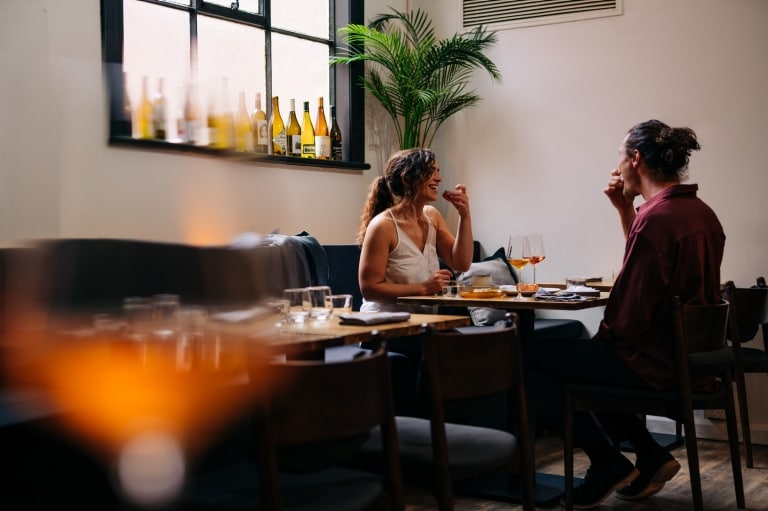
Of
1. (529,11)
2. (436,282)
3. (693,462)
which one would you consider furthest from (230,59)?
(529,11)

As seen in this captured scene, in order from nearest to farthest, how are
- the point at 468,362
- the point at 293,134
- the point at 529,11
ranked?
A: the point at 468,362 → the point at 293,134 → the point at 529,11

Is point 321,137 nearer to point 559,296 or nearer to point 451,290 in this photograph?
point 451,290

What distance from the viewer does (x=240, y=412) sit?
0.29 m

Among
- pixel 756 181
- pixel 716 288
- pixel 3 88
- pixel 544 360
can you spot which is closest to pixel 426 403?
pixel 544 360

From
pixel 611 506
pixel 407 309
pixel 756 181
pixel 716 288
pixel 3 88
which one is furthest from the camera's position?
pixel 756 181

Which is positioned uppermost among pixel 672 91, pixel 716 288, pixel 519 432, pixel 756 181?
pixel 672 91

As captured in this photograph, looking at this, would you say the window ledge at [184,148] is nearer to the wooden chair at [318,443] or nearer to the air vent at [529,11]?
the wooden chair at [318,443]

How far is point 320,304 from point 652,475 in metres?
1.49

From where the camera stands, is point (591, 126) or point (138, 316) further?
point (591, 126)

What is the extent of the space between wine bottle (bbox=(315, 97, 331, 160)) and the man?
1.76 m

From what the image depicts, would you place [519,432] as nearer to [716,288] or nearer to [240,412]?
[716,288]

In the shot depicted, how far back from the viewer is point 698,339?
101 inches

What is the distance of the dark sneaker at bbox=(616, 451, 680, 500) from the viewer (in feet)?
9.50

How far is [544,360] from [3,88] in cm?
271
